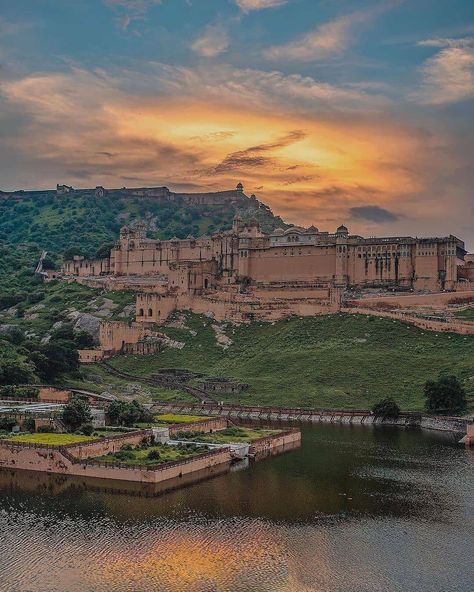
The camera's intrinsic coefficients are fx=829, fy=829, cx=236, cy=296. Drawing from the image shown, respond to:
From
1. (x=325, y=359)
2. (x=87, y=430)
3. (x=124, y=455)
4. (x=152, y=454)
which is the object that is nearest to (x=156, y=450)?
(x=152, y=454)

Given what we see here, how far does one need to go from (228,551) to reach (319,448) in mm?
22796

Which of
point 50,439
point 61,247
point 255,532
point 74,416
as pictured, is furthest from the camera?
point 61,247

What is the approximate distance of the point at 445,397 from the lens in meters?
62.0

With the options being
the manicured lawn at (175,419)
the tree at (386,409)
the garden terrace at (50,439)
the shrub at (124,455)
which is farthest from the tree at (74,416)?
the tree at (386,409)

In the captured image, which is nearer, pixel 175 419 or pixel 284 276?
pixel 175 419

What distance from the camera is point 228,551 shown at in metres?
29.8

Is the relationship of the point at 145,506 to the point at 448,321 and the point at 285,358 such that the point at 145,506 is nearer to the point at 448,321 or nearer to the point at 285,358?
the point at 285,358

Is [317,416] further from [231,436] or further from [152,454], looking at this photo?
[152,454]

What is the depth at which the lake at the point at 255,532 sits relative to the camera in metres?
27.1

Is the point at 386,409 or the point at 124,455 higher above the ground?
the point at 386,409

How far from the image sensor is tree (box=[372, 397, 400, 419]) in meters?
62.6

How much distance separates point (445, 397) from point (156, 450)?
86.6ft

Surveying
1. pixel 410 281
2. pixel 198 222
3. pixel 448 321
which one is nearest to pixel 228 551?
pixel 448 321

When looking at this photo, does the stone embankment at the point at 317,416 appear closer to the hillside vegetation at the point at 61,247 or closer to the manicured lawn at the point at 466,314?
the hillside vegetation at the point at 61,247
